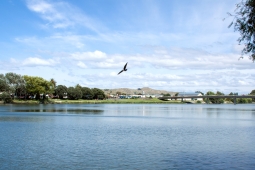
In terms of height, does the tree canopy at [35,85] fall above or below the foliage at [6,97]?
above

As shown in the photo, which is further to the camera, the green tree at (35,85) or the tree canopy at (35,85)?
the green tree at (35,85)

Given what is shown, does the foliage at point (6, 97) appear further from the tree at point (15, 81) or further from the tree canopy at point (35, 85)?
the tree canopy at point (35, 85)

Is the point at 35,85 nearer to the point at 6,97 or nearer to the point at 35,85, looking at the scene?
the point at 35,85

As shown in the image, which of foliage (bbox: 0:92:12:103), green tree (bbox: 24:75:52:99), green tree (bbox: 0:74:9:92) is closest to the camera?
foliage (bbox: 0:92:12:103)

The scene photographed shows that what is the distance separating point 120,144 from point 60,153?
766 centimetres

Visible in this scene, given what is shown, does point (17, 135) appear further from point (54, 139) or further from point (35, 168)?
point (35, 168)

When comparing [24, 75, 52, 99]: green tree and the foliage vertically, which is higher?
[24, 75, 52, 99]: green tree

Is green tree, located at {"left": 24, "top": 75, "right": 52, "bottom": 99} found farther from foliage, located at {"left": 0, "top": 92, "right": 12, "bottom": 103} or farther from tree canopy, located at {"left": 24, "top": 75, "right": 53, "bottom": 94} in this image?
foliage, located at {"left": 0, "top": 92, "right": 12, "bottom": 103}

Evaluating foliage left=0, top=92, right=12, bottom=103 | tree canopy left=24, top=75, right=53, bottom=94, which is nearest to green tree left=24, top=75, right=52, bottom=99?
tree canopy left=24, top=75, right=53, bottom=94

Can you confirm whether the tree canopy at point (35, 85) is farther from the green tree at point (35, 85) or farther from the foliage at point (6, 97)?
the foliage at point (6, 97)

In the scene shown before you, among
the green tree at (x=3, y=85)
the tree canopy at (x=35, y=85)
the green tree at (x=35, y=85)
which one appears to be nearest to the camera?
the green tree at (x=3, y=85)

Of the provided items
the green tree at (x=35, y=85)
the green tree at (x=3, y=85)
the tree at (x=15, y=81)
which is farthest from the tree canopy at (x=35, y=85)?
the green tree at (x=3, y=85)

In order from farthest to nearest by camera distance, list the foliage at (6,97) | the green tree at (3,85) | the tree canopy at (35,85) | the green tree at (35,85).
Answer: the green tree at (35,85) → the tree canopy at (35,85) → the green tree at (3,85) → the foliage at (6,97)

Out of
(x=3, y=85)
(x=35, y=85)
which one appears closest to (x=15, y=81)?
(x=3, y=85)
